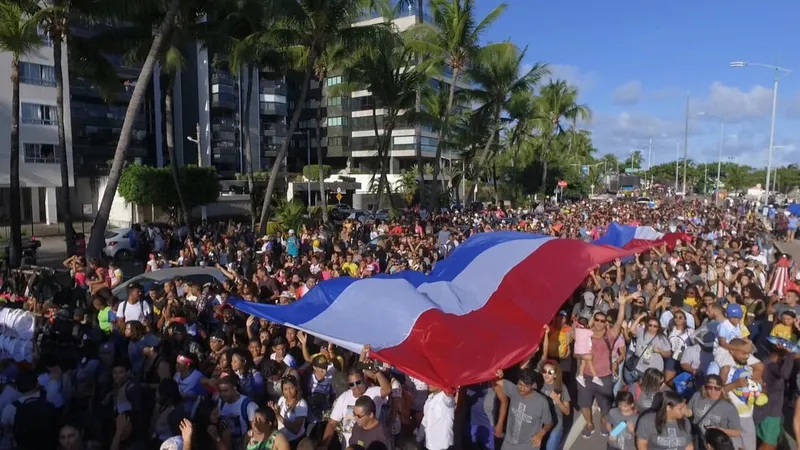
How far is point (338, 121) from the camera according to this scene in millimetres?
60312

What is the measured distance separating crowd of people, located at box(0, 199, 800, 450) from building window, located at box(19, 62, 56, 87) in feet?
103

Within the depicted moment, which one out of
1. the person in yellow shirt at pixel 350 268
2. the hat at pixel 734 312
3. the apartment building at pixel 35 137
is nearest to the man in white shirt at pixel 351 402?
the hat at pixel 734 312

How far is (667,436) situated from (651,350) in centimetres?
215

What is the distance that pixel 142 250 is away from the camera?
19.6 metres

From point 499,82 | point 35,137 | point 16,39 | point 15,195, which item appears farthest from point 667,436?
point 35,137

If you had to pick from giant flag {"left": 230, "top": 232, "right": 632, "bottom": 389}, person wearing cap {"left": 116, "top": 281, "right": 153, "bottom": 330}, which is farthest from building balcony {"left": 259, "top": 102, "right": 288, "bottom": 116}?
person wearing cap {"left": 116, "top": 281, "right": 153, "bottom": 330}

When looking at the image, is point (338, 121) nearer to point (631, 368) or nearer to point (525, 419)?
point (631, 368)

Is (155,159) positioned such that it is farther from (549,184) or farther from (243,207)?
(549,184)

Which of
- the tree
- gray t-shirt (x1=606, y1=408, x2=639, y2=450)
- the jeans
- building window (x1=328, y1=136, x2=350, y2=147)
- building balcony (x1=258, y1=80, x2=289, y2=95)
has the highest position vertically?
building balcony (x1=258, y1=80, x2=289, y2=95)

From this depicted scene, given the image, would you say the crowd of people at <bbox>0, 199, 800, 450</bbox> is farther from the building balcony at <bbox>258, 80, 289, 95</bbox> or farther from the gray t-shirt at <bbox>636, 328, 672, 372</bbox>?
the building balcony at <bbox>258, 80, 289, 95</bbox>

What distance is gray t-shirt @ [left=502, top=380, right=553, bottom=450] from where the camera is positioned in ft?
17.7

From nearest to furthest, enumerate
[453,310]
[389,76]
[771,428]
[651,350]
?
[771,428], [651,350], [453,310], [389,76]

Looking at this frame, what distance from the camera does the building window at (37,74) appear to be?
34.9 meters

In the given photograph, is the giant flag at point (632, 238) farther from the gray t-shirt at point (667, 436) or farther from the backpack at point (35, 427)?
the backpack at point (35, 427)
